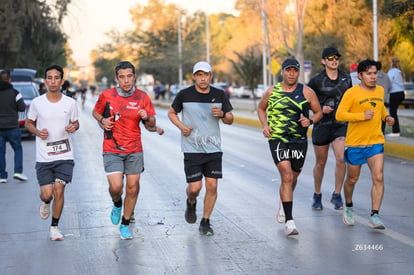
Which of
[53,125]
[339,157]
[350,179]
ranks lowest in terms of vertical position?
[350,179]

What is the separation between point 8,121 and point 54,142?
16.7ft

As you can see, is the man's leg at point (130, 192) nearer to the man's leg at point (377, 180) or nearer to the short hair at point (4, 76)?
the man's leg at point (377, 180)

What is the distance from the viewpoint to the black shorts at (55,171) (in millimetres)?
7863

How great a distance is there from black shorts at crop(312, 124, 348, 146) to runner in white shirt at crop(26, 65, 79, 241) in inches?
122

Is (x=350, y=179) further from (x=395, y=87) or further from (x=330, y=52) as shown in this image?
(x=395, y=87)

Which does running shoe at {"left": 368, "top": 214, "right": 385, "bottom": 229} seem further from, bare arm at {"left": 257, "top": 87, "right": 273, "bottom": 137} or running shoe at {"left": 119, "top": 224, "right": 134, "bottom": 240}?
running shoe at {"left": 119, "top": 224, "right": 134, "bottom": 240}

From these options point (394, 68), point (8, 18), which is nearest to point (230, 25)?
point (8, 18)

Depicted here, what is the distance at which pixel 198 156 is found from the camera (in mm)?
7906

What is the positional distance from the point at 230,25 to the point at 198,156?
8715 cm

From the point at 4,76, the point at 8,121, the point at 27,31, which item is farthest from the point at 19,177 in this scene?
the point at 27,31

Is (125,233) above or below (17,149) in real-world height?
below

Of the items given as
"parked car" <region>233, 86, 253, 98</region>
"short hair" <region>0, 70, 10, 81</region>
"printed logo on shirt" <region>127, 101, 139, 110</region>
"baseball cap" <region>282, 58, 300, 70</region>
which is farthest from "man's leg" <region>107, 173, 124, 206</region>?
"parked car" <region>233, 86, 253, 98</region>

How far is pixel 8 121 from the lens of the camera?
12664 mm

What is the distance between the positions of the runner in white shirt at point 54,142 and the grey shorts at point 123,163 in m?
0.49
